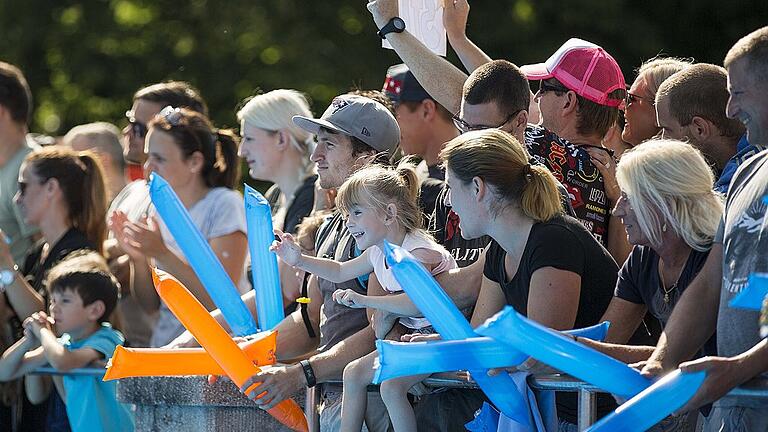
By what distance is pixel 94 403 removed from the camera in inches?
246

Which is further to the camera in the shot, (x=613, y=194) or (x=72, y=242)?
(x=72, y=242)

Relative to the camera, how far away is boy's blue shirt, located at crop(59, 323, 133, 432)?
6.22 meters

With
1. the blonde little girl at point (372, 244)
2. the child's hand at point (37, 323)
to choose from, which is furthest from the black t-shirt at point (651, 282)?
the child's hand at point (37, 323)

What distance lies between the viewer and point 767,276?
3105 mm

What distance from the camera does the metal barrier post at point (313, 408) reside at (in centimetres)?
486

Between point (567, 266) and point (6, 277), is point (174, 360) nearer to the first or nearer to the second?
point (567, 266)

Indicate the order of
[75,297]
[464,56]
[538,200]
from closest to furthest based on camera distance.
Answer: [538,200] < [464,56] < [75,297]

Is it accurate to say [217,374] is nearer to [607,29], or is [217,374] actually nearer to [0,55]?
[607,29]

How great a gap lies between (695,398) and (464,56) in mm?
2806

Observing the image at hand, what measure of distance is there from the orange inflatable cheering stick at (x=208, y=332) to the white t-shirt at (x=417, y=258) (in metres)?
0.57

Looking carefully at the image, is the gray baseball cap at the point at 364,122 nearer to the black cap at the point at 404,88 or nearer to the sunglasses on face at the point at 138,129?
the black cap at the point at 404,88

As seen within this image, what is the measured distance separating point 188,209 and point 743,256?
12.8ft

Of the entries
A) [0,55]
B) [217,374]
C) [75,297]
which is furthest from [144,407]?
[0,55]

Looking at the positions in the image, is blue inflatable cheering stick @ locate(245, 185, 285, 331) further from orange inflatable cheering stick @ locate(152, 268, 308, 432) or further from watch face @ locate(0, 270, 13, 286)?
watch face @ locate(0, 270, 13, 286)
